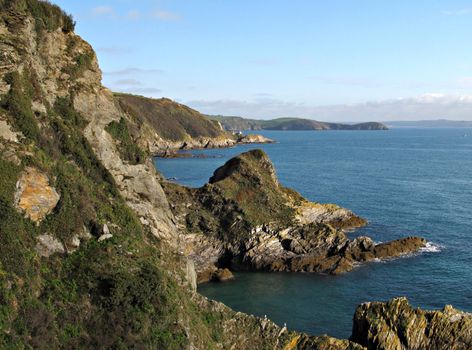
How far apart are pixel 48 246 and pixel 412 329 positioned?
24.0 metres

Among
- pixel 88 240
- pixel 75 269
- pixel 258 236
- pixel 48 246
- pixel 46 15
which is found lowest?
pixel 258 236

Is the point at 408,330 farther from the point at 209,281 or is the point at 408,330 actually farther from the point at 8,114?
the point at 8,114

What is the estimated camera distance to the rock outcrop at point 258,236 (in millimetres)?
54875

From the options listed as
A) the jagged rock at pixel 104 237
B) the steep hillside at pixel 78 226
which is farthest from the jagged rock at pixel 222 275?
the jagged rock at pixel 104 237

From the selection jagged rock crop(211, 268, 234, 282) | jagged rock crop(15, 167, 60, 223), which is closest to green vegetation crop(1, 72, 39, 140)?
jagged rock crop(15, 167, 60, 223)

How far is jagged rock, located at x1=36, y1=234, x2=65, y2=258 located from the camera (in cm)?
2831

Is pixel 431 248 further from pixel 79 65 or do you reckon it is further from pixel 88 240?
pixel 79 65

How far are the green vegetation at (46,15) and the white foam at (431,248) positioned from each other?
46603 millimetres

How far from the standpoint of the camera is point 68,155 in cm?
3728

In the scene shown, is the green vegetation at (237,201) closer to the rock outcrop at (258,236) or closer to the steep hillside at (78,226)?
the rock outcrop at (258,236)

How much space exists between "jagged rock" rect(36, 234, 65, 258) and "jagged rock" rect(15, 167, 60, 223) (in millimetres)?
1202

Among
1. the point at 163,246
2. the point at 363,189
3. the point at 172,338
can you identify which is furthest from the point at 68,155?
the point at 363,189

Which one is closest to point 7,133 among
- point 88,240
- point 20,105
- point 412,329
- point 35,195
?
point 20,105

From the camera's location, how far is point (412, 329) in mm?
32844
